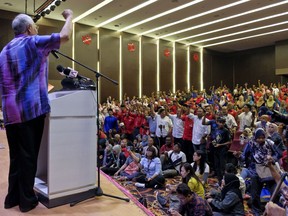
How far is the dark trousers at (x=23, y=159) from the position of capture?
5.21ft

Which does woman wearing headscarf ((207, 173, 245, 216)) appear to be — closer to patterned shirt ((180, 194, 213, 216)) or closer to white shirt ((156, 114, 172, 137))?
patterned shirt ((180, 194, 213, 216))

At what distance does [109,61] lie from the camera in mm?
12734

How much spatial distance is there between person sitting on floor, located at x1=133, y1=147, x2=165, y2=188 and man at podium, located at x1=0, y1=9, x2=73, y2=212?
11.8 ft

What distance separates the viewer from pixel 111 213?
1713 mm

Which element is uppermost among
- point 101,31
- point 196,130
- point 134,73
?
point 101,31

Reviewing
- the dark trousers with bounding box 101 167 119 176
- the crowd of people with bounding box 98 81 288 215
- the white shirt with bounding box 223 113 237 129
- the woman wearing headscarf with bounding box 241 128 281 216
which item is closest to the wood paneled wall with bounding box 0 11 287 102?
the crowd of people with bounding box 98 81 288 215

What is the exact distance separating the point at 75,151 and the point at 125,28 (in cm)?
1139

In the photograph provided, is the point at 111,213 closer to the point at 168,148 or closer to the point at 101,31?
the point at 168,148

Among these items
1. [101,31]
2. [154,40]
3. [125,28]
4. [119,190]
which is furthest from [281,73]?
[119,190]

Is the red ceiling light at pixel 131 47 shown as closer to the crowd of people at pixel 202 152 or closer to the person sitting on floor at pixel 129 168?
the crowd of people at pixel 202 152

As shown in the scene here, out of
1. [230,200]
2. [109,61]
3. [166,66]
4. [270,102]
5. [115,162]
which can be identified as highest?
[166,66]

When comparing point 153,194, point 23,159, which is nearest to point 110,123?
point 153,194

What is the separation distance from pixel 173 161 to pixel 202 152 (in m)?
1.05

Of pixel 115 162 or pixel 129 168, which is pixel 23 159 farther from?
pixel 115 162
